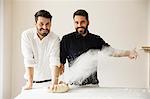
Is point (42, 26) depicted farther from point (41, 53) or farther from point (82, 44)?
point (82, 44)

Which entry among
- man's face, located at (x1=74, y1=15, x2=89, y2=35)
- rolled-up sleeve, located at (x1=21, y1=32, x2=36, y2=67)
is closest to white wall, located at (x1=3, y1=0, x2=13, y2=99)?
rolled-up sleeve, located at (x1=21, y1=32, x2=36, y2=67)

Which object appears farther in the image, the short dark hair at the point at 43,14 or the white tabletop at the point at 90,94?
the short dark hair at the point at 43,14

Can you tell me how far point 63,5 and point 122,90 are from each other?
2.50 ft

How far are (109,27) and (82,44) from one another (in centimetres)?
24

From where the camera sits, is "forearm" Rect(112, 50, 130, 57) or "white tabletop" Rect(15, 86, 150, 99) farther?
"forearm" Rect(112, 50, 130, 57)

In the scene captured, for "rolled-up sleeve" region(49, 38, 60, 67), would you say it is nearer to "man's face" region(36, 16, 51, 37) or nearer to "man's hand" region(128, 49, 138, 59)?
"man's face" region(36, 16, 51, 37)

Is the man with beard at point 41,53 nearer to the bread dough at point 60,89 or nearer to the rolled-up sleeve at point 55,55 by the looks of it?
the rolled-up sleeve at point 55,55

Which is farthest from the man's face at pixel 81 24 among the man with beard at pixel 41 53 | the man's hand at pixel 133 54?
the man's hand at pixel 133 54

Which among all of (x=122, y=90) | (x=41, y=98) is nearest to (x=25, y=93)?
(x=41, y=98)

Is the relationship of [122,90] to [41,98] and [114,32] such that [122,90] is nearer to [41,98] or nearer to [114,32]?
[114,32]

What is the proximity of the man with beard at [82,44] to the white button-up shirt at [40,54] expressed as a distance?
0.22 ft

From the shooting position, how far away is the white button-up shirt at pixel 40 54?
70.6 inches

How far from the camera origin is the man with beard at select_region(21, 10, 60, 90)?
1791mm

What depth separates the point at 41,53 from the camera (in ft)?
5.90
